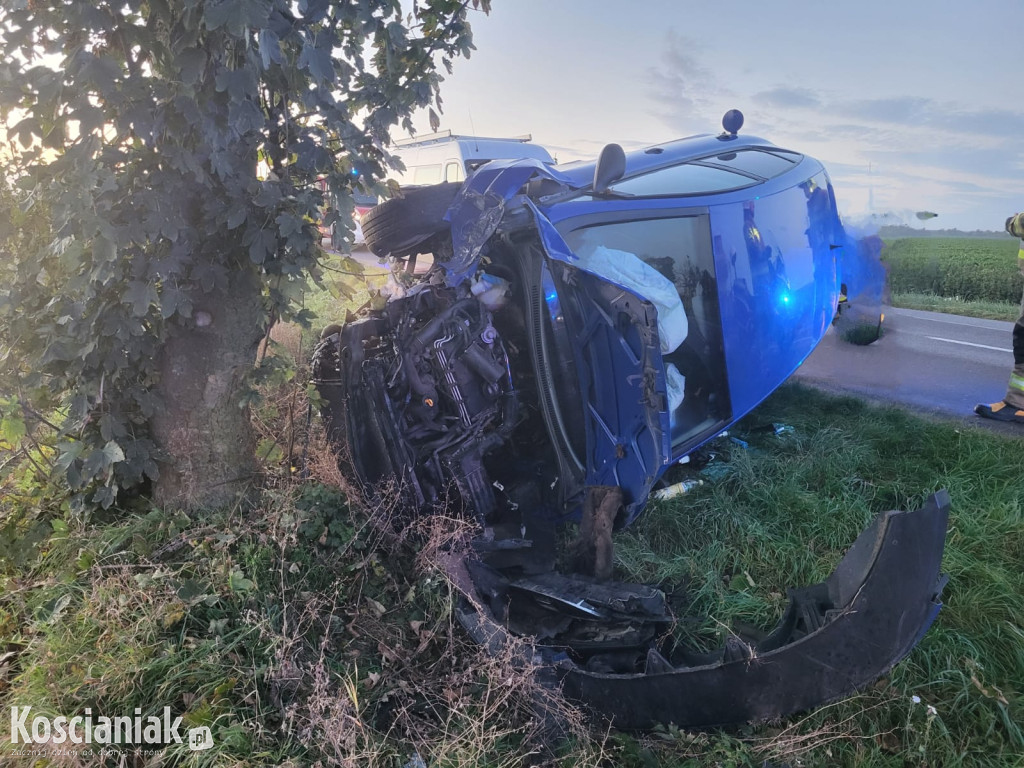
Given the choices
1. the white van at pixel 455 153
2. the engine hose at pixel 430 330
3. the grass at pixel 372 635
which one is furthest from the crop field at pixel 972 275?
the engine hose at pixel 430 330

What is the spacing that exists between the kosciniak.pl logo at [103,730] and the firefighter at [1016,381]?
591 cm

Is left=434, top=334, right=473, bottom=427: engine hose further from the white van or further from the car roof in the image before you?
the white van

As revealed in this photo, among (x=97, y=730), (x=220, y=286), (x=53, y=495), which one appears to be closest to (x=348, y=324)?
(x=220, y=286)

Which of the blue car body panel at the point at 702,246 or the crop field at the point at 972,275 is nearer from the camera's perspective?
the blue car body panel at the point at 702,246

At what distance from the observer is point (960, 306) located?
12914 mm

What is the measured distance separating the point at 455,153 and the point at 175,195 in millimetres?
9898

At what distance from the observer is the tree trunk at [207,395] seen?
9.70ft

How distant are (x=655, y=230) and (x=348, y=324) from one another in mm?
1762

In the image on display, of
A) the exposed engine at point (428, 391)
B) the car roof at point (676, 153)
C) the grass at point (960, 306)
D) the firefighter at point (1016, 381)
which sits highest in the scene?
the car roof at point (676, 153)

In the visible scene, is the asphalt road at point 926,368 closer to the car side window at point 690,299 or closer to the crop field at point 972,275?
the car side window at point 690,299

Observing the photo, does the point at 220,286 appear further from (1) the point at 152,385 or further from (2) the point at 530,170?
(2) the point at 530,170

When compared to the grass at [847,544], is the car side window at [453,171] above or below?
above

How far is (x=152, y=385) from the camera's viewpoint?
297 cm

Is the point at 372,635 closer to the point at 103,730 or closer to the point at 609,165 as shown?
the point at 103,730
